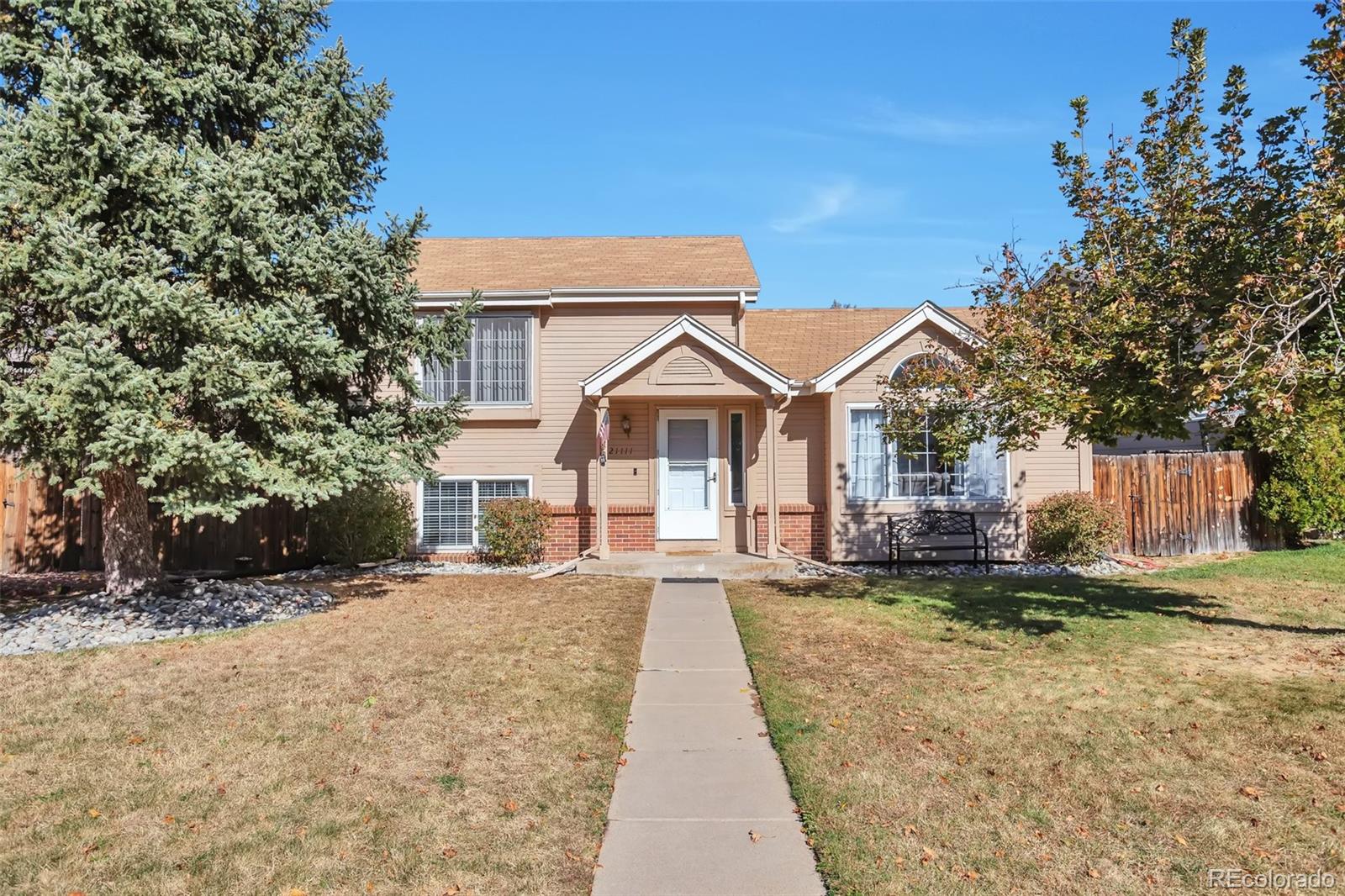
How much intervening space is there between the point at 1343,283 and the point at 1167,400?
A: 1.69 metres

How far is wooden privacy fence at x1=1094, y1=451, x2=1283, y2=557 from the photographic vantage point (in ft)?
56.1

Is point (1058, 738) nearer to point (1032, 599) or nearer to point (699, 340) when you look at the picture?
point (1032, 599)

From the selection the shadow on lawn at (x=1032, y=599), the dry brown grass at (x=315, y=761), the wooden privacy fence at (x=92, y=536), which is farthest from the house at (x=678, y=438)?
the dry brown grass at (x=315, y=761)

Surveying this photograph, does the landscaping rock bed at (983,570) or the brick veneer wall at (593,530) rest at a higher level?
the brick veneer wall at (593,530)

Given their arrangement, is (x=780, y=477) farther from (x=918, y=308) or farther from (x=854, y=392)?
(x=918, y=308)

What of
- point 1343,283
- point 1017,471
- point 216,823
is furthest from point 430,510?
point 1343,283

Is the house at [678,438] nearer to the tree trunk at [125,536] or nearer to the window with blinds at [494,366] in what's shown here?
the window with blinds at [494,366]

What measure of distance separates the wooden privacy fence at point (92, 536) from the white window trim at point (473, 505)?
200cm

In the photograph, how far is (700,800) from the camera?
206 inches

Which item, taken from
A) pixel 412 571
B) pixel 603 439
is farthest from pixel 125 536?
pixel 603 439

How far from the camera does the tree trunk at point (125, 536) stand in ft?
35.1

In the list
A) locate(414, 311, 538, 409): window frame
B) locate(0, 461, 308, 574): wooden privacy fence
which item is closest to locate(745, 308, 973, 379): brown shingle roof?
locate(414, 311, 538, 409): window frame

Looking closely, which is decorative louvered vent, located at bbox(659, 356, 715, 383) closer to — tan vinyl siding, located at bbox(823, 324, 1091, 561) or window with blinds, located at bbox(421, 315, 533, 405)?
tan vinyl siding, located at bbox(823, 324, 1091, 561)

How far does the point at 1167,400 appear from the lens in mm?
8836
